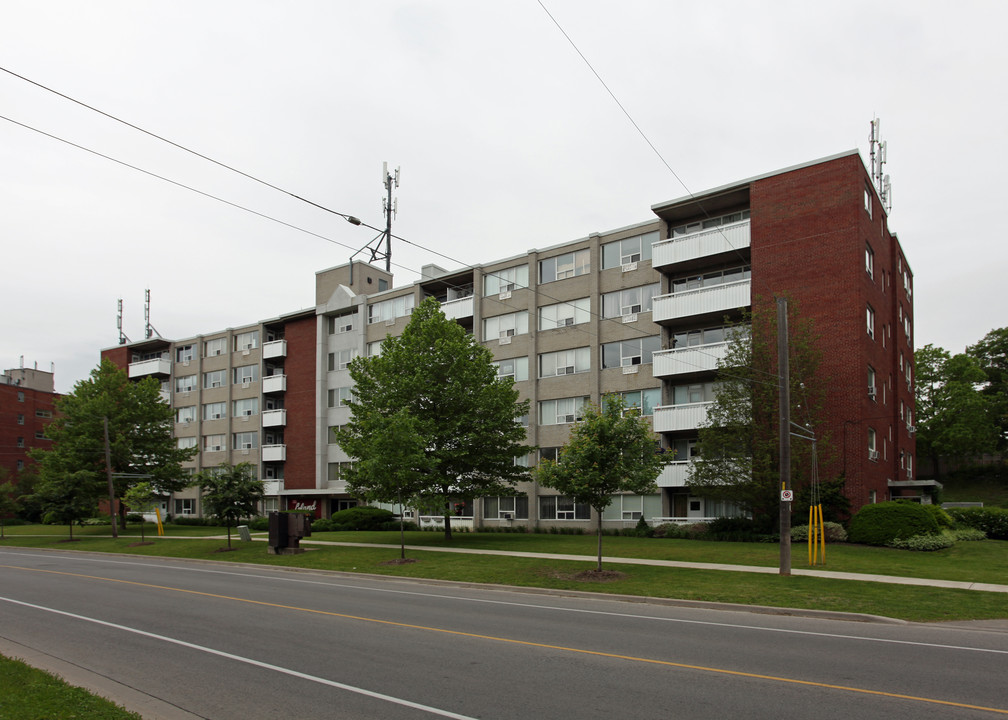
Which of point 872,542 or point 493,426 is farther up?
point 493,426

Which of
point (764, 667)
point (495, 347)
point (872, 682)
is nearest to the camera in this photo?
point (872, 682)

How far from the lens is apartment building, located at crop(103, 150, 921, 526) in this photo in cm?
3050

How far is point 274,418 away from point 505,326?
22.8m

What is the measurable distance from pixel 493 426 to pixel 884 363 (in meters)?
19.8

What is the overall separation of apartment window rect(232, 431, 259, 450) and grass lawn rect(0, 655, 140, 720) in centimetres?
5136

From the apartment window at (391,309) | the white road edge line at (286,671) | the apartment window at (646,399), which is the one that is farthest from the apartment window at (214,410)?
the white road edge line at (286,671)

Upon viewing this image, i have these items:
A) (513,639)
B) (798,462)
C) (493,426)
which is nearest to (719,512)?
(798,462)

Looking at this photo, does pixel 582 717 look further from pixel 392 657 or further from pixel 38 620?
pixel 38 620

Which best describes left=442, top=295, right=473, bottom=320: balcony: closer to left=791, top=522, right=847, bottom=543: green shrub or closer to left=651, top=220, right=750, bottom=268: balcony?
left=651, top=220, right=750, bottom=268: balcony

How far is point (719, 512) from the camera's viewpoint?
33406mm

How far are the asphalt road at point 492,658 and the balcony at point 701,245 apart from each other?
21.1m

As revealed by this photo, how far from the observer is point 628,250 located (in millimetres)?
38188

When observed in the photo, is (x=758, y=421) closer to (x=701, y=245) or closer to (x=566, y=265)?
(x=701, y=245)

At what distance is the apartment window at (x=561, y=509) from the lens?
126 ft
